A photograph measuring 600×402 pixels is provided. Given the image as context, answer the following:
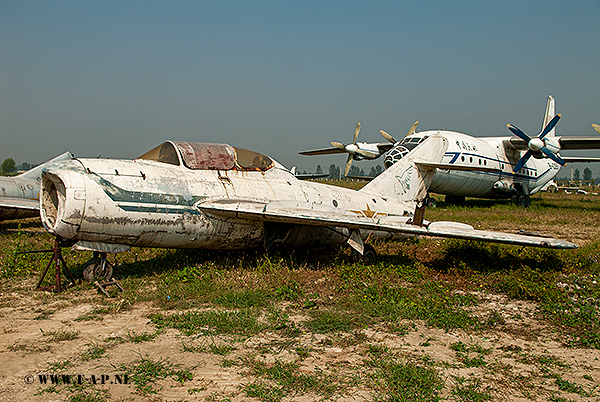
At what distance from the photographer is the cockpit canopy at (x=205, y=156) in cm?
898

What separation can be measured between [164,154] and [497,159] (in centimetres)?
2181

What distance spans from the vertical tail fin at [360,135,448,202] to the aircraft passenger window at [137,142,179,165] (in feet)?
17.9

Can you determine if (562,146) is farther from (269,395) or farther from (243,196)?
(269,395)

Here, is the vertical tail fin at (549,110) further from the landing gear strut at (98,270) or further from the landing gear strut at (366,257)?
the landing gear strut at (98,270)

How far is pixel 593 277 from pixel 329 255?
572cm

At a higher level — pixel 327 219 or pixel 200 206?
pixel 200 206

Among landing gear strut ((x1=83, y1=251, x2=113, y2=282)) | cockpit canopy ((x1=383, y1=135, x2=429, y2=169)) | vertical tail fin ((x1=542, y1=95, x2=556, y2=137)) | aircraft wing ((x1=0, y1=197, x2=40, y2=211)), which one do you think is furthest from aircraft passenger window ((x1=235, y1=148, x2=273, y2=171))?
vertical tail fin ((x1=542, y1=95, x2=556, y2=137))

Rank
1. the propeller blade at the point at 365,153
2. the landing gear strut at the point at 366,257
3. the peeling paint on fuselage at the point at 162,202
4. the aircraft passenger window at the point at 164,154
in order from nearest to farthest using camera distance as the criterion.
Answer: the peeling paint on fuselage at the point at 162,202 → the aircraft passenger window at the point at 164,154 → the landing gear strut at the point at 366,257 → the propeller blade at the point at 365,153

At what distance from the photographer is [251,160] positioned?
32.6ft

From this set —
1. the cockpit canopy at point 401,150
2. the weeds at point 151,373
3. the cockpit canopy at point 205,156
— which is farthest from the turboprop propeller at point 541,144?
the weeds at point 151,373

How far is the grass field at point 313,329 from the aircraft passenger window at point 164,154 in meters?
2.41

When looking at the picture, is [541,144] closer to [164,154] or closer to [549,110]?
[549,110]

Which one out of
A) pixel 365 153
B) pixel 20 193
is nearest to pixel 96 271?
pixel 20 193

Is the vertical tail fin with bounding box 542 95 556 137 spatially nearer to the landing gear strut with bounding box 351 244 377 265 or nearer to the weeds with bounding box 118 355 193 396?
the landing gear strut with bounding box 351 244 377 265
